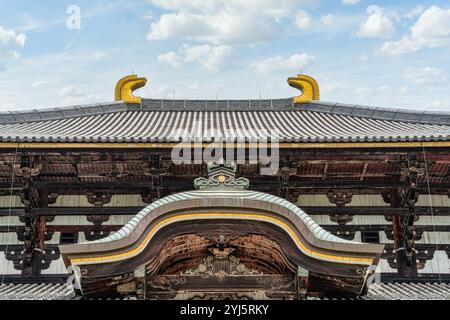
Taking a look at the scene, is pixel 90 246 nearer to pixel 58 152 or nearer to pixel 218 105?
pixel 58 152

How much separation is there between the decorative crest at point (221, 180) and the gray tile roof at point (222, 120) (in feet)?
15.1

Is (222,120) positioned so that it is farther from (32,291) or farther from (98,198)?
(32,291)

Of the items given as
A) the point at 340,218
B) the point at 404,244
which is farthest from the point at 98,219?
the point at 404,244

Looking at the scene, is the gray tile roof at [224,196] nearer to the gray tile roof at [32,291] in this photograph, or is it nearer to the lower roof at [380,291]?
the lower roof at [380,291]

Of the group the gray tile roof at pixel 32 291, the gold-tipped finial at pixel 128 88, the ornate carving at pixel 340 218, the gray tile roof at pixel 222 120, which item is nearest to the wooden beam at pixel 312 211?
the ornate carving at pixel 340 218

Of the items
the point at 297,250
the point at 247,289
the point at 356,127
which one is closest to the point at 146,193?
the point at 247,289

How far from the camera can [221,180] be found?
705 centimetres

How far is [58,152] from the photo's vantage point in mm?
9898

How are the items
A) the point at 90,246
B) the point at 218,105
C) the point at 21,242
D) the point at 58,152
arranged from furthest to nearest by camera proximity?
the point at 218,105 < the point at 21,242 < the point at 58,152 < the point at 90,246

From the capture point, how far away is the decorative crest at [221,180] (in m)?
6.98

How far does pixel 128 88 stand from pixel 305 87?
290 inches

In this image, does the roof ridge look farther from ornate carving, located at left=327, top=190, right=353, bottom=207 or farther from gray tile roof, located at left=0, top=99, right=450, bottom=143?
ornate carving, located at left=327, top=190, right=353, bottom=207

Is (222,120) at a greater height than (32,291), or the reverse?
(222,120)
